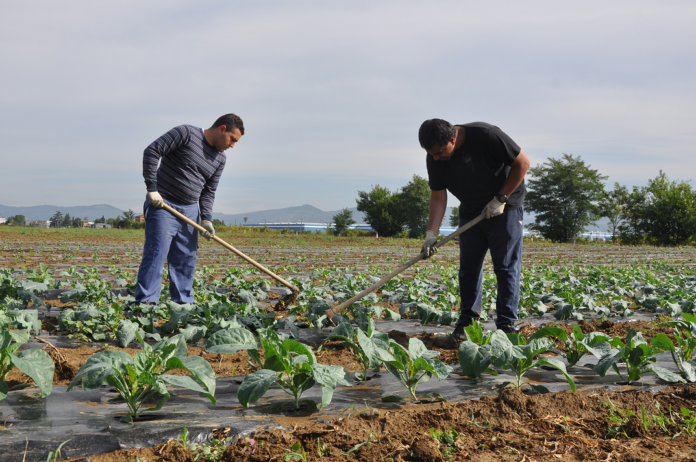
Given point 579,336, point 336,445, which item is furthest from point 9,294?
point 579,336

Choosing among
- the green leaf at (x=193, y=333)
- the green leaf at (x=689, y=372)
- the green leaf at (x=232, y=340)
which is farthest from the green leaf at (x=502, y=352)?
the green leaf at (x=193, y=333)

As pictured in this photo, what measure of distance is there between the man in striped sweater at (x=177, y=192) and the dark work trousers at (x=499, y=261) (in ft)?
8.50

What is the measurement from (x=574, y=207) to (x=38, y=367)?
50595 mm

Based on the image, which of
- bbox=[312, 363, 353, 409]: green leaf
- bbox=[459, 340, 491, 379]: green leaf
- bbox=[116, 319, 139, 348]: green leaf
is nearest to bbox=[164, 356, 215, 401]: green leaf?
bbox=[312, 363, 353, 409]: green leaf

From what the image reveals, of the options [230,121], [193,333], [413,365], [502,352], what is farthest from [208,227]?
[502,352]

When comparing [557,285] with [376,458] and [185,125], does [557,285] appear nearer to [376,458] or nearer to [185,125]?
[185,125]

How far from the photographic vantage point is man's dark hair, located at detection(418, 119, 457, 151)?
3666mm

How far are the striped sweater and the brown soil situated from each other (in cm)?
331

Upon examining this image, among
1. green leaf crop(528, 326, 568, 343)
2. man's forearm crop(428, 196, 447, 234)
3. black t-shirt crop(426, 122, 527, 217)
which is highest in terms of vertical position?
black t-shirt crop(426, 122, 527, 217)

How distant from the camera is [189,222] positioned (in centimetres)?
482

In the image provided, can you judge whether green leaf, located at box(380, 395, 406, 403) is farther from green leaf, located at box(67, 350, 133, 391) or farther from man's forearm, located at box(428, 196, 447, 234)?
man's forearm, located at box(428, 196, 447, 234)

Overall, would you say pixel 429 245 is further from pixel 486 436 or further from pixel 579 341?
pixel 486 436

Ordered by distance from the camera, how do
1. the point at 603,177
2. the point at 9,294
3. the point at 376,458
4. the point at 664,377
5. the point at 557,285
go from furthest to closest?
the point at 603,177 < the point at 557,285 < the point at 9,294 < the point at 664,377 < the point at 376,458

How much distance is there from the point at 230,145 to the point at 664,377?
4.10m
